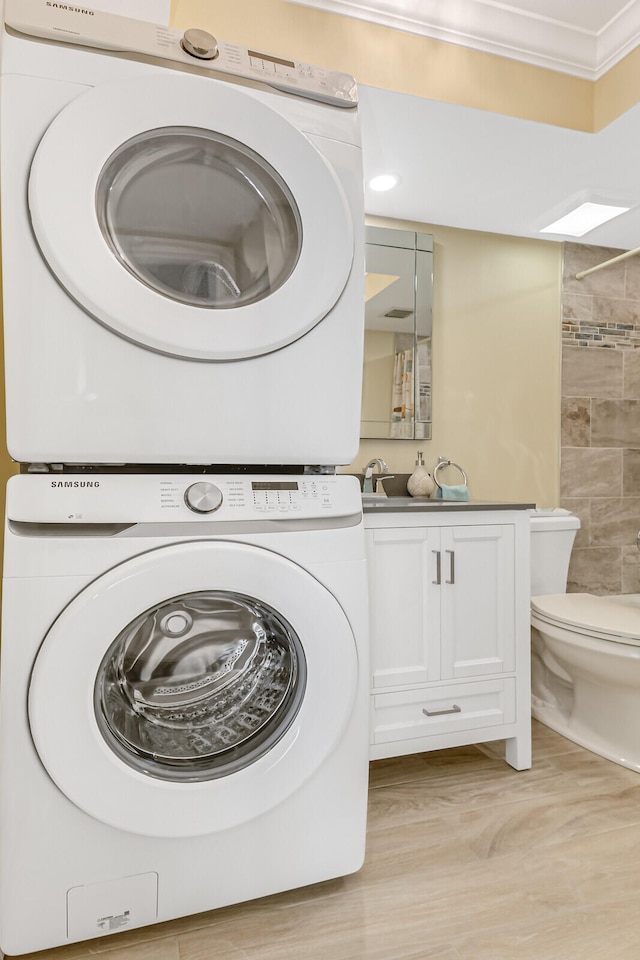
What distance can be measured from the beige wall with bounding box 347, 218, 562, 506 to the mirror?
0.06 metres

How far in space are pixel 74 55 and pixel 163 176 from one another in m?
0.24

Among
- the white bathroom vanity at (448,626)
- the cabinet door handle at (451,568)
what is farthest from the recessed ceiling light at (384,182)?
the cabinet door handle at (451,568)

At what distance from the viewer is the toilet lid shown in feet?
5.75

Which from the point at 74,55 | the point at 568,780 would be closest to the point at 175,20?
the point at 74,55

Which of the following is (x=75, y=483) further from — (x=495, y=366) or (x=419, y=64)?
(x=495, y=366)

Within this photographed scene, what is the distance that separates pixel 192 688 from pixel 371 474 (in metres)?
1.46

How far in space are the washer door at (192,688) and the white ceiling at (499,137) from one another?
1.61 metres

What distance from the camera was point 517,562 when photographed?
1797 mm

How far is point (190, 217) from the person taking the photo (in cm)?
118

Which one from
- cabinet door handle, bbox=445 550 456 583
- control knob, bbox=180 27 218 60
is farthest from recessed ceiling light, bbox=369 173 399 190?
cabinet door handle, bbox=445 550 456 583

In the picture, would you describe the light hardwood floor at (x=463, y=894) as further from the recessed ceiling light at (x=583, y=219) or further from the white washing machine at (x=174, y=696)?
the recessed ceiling light at (x=583, y=219)

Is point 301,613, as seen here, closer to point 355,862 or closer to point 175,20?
point 355,862

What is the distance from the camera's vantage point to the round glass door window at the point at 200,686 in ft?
3.65

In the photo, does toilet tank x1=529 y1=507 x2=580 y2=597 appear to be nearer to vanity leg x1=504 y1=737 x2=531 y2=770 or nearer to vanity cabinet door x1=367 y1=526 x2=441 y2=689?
vanity leg x1=504 y1=737 x2=531 y2=770
